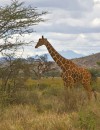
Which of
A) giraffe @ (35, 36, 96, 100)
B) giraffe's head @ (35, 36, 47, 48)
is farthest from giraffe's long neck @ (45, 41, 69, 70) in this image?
giraffe's head @ (35, 36, 47, 48)

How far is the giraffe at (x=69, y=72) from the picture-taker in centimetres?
1769

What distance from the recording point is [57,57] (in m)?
18.6

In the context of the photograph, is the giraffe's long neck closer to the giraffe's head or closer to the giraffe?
the giraffe

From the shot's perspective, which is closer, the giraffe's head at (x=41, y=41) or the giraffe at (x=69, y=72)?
the giraffe at (x=69, y=72)

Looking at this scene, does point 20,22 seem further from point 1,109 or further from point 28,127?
point 28,127

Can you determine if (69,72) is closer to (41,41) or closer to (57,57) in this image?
(57,57)

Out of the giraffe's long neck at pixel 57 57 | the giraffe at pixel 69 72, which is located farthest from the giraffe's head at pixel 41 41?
the giraffe's long neck at pixel 57 57

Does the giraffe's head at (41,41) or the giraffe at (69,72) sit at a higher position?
the giraffe's head at (41,41)

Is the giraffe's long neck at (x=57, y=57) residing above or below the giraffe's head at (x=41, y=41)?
below

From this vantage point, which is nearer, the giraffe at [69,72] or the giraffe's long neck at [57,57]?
the giraffe at [69,72]

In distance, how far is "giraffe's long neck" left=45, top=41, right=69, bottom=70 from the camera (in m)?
18.2

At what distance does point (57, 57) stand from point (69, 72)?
3.32 ft

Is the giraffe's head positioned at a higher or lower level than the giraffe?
higher

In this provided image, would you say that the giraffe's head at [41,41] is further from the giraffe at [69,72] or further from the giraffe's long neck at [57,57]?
the giraffe's long neck at [57,57]
